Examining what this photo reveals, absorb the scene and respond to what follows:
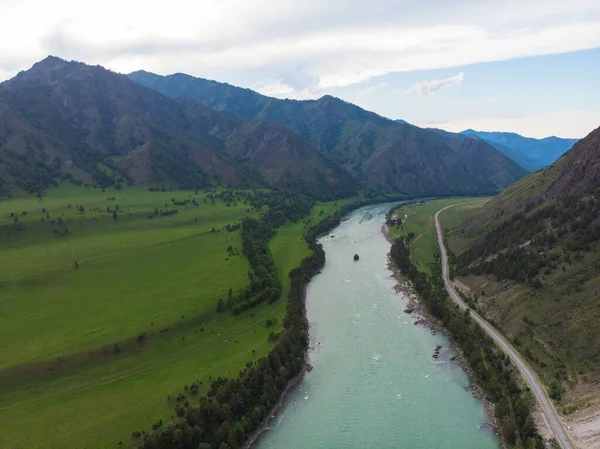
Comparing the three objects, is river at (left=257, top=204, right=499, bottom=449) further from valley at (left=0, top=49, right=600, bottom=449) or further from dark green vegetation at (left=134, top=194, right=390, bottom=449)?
dark green vegetation at (left=134, top=194, right=390, bottom=449)

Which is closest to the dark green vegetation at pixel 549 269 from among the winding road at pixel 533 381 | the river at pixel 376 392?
the winding road at pixel 533 381

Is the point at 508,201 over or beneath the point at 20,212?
beneath

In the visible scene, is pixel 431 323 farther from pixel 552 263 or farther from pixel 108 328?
pixel 108 328

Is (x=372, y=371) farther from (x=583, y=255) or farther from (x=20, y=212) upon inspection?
(x=20, y=212)

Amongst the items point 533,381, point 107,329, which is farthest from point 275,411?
point 533,381

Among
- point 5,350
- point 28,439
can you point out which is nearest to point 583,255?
point 28,439

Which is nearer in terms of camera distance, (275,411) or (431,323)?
(275,411)

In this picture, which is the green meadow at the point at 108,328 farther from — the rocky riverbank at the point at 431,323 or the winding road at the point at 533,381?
the winding road at the point at 533,381

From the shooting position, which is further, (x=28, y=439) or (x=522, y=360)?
(x=522, y=360)
